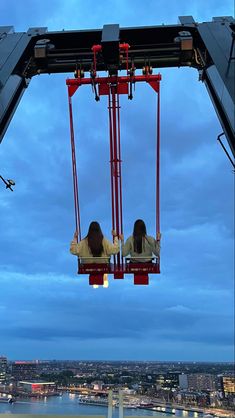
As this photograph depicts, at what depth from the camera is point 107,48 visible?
361 cm

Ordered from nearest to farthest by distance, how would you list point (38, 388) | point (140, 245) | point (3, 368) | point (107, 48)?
point (107, 48), point (140, 245), point (3, 368), point (38, 388)

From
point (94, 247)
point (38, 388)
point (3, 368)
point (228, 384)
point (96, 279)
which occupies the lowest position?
point (38, 388)

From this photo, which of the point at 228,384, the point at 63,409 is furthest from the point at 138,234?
the point at 228,384

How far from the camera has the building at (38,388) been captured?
18.2 ft

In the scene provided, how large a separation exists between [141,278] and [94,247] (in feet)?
1.73

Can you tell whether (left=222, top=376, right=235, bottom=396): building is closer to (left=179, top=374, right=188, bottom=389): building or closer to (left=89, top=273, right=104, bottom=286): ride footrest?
(left=179, top=374, right=188, bottom=389): building

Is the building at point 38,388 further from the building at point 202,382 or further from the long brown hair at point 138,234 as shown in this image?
the long brown hair at point 138,234

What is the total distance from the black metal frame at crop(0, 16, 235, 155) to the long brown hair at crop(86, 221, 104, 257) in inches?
49.1

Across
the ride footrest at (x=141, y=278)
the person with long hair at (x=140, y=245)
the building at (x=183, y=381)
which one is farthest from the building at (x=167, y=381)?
the person with long hair at (x=140, y=245)

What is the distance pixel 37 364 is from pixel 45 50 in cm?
506

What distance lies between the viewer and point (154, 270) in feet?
12.0

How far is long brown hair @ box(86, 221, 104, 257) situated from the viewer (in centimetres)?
364

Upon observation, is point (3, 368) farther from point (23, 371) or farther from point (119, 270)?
point (119, 270)

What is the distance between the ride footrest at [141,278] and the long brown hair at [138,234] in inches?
8.6
